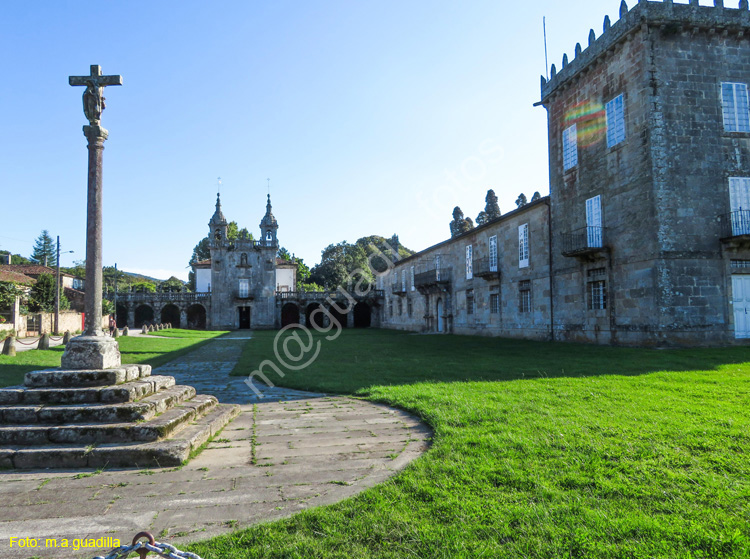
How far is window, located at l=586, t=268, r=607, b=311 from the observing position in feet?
54.9

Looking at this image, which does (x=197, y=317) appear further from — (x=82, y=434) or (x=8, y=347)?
(x=82, y=434)

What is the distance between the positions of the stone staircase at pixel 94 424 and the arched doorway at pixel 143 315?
50049 mm

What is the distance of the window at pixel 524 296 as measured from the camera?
21500mm

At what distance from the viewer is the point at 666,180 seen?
1472cm

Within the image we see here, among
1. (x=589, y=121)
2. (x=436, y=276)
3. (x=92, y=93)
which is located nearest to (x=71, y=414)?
(x=92, y=93)

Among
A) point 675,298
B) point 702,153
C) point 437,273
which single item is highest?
point 702,153

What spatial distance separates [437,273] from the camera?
102 feet

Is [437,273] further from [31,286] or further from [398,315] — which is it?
[31,286]

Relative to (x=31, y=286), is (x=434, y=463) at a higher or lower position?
lower

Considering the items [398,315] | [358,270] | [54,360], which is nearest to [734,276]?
[54,360]

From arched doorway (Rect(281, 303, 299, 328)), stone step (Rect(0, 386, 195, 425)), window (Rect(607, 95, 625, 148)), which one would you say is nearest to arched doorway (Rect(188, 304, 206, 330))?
arched doorway (Rect(281, 303, 299, 328))

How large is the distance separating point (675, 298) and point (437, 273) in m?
17.3

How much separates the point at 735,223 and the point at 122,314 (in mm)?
52592

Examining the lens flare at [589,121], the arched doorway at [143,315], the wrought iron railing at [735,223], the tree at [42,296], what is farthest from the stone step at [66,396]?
the arched doorway at [143,315]
